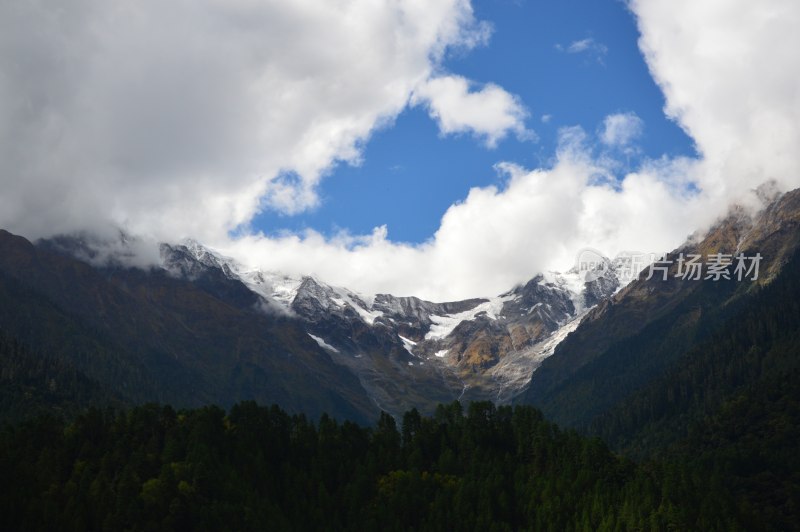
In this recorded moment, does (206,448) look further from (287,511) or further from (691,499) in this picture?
(691,499)

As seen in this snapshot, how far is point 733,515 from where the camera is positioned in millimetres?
186250

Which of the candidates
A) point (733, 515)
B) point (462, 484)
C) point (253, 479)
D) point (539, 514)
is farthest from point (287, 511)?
point (733, 515)

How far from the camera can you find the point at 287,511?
7244 inches

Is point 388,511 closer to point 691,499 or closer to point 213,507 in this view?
point 213,507

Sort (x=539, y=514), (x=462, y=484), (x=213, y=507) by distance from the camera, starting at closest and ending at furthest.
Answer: (x=213, y=507)
(x=539, y=514)
(x=462, y=484)

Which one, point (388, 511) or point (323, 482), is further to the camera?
point (323, 482)

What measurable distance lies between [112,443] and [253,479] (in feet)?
108

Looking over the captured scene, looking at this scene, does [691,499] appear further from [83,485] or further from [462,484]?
[83,485]

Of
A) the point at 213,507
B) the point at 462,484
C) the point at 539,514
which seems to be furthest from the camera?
the point at 462,484

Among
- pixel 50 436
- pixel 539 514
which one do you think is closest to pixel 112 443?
pixel 50 436

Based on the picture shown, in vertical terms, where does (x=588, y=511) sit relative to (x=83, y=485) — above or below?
above

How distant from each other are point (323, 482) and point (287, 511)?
1546 cm

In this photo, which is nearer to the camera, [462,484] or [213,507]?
[213,507]

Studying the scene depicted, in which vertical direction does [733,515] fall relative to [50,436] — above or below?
above
